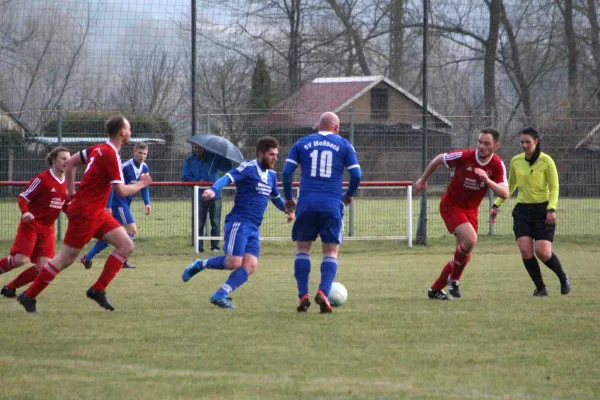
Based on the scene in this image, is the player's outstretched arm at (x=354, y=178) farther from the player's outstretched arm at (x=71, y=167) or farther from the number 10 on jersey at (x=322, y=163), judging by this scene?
the player's outstretched arm at (x=71, y=167)

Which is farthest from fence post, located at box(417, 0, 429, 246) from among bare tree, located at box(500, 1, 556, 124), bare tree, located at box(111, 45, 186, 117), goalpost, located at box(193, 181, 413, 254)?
bare tree, located at box(111, 45, 186, 117)

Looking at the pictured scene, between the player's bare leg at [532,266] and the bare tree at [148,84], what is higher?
the bare tree at [148,84]

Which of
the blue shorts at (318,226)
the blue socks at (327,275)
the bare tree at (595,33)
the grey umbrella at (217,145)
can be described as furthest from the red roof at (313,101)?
the blue socks at (327,275)

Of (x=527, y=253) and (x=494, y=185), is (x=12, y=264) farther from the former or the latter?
(x=527, y=253)

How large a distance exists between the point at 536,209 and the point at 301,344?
4.56 meters

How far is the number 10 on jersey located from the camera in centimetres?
881

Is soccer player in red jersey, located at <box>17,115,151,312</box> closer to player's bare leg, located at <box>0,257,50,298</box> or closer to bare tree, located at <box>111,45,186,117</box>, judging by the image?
player's bare leg, located at <box>0,257,50,298</box>

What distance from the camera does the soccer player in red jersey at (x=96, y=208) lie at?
850 centimetres

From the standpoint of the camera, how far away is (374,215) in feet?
64.3

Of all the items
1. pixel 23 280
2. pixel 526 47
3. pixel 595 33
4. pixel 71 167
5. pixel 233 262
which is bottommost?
pixel 23 280

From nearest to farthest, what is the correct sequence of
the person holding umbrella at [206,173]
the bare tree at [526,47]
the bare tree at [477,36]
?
the person holding umbrella at [206,173] < the bare tree at [477,36] < the bare tree at [526,47]

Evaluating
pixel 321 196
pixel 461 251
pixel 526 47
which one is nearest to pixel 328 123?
pixel 321 196

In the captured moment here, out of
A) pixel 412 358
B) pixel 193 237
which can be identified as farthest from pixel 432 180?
pixel 412 358

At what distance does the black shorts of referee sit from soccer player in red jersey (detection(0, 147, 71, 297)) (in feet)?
16.4
